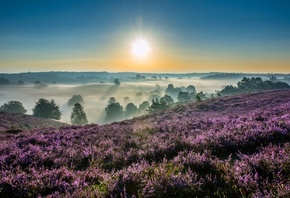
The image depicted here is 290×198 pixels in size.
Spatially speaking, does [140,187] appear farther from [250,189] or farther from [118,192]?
[250,189]

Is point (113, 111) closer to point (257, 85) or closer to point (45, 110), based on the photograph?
point (45, 110)

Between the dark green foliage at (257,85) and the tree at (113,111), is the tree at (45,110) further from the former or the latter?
the dark green foliage at (257,85)

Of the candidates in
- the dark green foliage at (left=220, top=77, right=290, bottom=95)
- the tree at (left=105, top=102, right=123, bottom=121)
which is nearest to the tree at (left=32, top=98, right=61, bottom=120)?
the tree at (left=105, top=102, right=123, bottom=121)

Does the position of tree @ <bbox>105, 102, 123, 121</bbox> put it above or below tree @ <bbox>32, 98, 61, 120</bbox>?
below

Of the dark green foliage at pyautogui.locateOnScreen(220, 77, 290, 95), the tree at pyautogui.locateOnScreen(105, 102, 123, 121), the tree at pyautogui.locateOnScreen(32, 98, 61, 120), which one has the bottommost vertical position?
the tree at pyautogui.locateOnScreen(105, 102, 123, 121)

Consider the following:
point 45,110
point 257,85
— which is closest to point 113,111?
point 45,110

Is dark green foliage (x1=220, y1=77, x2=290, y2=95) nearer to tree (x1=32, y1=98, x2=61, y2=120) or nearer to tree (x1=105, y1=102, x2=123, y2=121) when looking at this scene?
tree (x1=105, y1=102, x2=123, y2=121)

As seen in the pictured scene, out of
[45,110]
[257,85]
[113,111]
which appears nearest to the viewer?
[45,110]

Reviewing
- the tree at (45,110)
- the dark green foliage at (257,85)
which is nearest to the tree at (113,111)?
the tree at (45,110)

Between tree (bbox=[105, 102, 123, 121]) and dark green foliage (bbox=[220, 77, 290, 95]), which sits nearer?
dark green foliage (bbox=[220, 77, 290, 95])

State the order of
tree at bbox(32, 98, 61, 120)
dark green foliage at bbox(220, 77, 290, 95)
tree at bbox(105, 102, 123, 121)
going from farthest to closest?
tree at bbox(105, 102, 123, 121), dark green foliage at bbox(220, 77, 290, 95), tree at bbox(32, 98, 61, 120)

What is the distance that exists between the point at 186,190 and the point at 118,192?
115cm

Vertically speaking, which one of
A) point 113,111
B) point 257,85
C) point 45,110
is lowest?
point 113,111

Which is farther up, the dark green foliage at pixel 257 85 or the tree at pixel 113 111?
the dark green foliage at pixel 257 85
